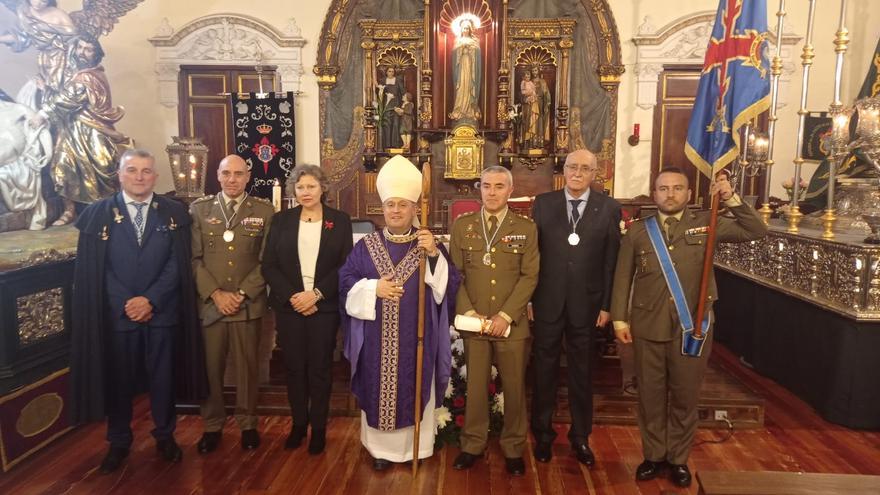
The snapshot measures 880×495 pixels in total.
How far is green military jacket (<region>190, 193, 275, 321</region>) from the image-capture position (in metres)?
3.24

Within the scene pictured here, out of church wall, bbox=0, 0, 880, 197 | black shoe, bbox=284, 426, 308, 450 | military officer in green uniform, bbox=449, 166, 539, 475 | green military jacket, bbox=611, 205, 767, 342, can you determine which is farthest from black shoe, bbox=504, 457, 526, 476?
church wall, bbox=0, 0, 880, 197

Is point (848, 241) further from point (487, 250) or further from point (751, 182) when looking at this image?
point (751, 182)

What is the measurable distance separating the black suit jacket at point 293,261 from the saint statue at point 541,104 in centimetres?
517

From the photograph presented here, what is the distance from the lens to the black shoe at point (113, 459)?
3082 mm

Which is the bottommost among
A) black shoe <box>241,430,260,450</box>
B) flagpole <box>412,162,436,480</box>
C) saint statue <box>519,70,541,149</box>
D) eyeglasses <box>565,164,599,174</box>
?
black shoe <box>241,430,260,450</box>

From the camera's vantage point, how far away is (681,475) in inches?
114

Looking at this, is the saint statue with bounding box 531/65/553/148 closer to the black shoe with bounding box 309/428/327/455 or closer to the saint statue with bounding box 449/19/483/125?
the saint statue with bounding box 449/19/483/125

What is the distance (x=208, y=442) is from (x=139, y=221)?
4.64 feet

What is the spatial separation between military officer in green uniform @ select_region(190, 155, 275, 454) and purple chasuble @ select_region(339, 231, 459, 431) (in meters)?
0.68

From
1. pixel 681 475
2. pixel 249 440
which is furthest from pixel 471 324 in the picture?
pixel 249 440

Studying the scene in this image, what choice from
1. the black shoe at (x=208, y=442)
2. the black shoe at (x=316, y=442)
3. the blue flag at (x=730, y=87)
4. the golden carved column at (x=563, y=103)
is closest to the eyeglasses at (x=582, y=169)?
the blue flag at (x=730, y=87)

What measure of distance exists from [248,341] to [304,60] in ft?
18.6

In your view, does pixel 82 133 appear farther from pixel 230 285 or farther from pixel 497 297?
pixel 497 297

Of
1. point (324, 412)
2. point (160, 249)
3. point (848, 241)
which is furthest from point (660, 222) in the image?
point (160, 249)
